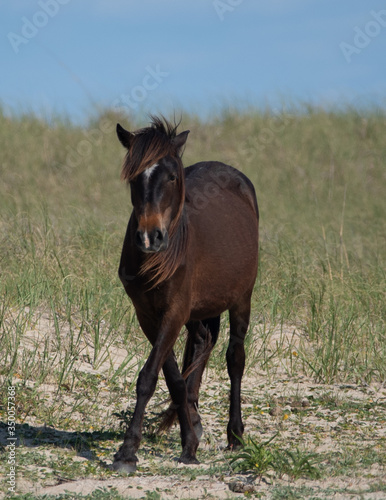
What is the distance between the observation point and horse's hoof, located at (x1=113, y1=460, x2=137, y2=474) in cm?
388

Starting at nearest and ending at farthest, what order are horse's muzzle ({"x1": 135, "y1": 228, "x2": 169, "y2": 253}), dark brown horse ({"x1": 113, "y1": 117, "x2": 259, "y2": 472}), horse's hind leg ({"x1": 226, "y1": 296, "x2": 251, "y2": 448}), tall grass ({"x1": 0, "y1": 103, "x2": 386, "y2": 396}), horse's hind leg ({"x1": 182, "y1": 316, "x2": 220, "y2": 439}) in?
horse's muzzle ({"x1": 135, "y1": 228, "x2": 169, "y2": 253}) → dark brown horse ({"x1": 113, "y1": 117, "x2": 259, "y2": 472}) → horse's hind leg ({"x1": 226, "y1": 296, "x2": 251, "y2": 448}) → horse's hind leg ({"x1": 182, "y1": 316, "x2": 220, "y2": 439}) → tall grass ({"x1": 0, "y1": 103, "x2": 386, "y2": 396})

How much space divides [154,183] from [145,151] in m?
0.20

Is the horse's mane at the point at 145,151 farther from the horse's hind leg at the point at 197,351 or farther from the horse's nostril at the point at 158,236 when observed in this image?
the horse's hind leg at the point at 197,351

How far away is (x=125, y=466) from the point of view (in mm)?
3891

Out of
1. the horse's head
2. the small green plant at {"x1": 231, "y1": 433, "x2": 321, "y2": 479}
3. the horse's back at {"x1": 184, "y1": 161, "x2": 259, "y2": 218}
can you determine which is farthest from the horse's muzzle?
the small green plant at {"x1": 231, "y1": 433, "x2": 321, "y2": 479}

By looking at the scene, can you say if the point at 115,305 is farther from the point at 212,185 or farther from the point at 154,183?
the point at 154,183

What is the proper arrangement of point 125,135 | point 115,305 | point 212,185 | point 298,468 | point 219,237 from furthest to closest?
point 115,305, point 212,185, point 219,237, point 125,135, point 298,468

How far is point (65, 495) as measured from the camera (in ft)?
11.4

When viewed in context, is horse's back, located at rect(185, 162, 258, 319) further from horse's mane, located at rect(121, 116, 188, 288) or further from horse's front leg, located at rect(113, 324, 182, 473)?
horse's front leg, located at rect(113, 324, 182, 473)

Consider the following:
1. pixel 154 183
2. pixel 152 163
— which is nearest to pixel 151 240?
pixel 154 183

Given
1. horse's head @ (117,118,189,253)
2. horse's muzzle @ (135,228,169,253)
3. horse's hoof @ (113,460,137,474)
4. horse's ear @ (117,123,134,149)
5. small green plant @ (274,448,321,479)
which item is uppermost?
horse's ear @ (117,123,134,149)

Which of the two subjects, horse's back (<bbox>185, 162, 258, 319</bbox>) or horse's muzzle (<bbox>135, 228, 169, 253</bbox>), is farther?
horse's back (<bbox>185, 162, 258, 319</bbox>)

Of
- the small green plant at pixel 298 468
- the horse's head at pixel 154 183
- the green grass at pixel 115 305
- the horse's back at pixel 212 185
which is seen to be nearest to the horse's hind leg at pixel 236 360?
the green grass at pixel 115 305

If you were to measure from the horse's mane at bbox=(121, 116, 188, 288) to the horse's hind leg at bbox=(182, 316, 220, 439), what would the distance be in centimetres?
113
